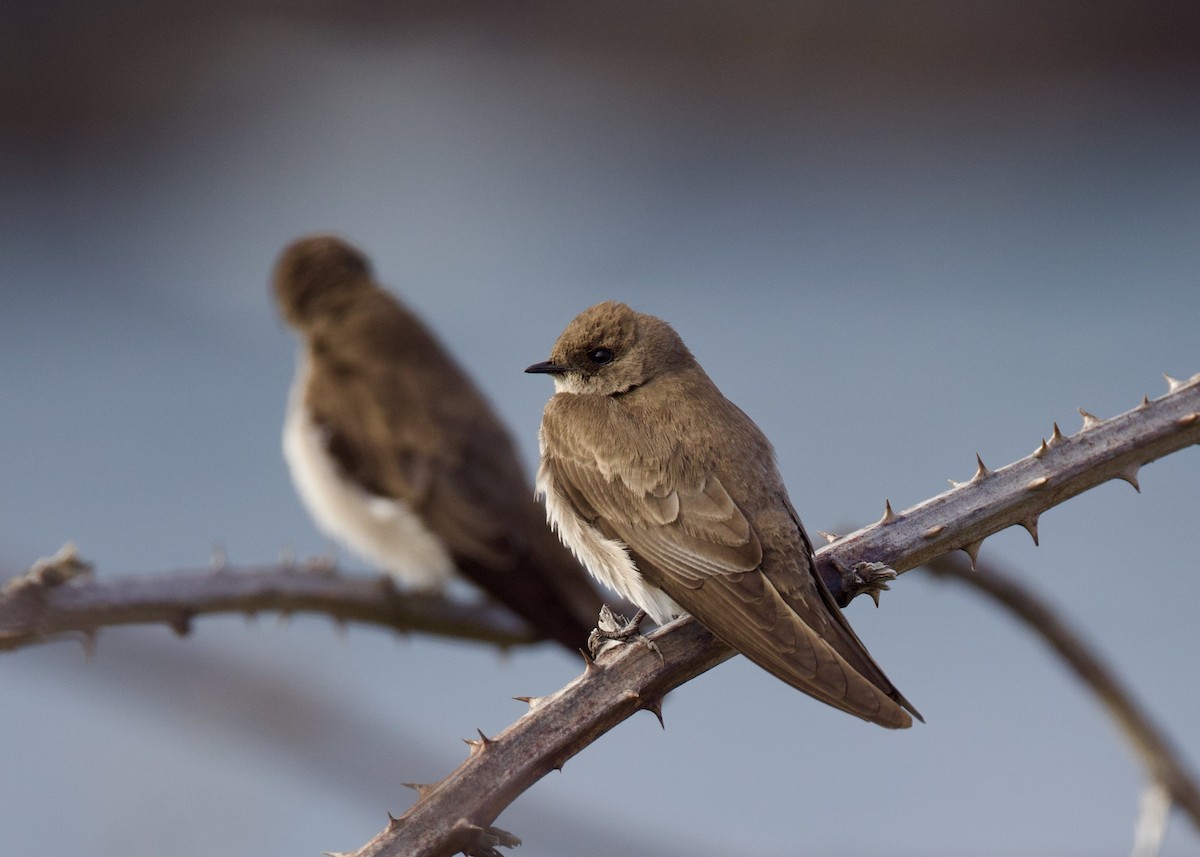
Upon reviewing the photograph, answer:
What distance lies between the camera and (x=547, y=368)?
6.66 ft

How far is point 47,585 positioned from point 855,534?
139 cm

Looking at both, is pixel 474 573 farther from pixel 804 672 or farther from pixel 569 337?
pixel 804 672

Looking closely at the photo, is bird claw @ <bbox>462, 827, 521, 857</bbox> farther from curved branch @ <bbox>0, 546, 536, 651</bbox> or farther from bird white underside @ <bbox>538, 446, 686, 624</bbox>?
curved branch @ <bbox>0, 546, 536, 651</bbox>

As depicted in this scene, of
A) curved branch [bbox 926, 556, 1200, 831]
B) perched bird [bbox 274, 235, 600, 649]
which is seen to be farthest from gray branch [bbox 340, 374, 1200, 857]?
perched bird [bbox 274, 235, 600, 649]

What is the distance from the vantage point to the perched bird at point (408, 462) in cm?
398

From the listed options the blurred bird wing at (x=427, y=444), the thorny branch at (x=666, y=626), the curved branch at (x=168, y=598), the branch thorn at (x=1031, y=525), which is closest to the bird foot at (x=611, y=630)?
the thorny branch at (x=666, y=626)

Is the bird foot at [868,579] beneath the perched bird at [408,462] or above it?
beneath

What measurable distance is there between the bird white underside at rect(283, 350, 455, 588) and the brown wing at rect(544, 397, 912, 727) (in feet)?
7.47

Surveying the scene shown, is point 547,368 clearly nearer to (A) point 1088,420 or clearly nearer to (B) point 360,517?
(A) point 1088,420

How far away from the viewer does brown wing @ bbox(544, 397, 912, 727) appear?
1603 millimetres

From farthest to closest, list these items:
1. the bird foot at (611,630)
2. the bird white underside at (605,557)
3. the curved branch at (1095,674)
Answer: the curved branch at (1095,674) → the bird white underside at (605,557) → the bird foot at (611,630)

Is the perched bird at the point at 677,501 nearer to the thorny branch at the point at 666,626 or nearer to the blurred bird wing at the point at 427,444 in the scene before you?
the thorny branch at the point at 666,626

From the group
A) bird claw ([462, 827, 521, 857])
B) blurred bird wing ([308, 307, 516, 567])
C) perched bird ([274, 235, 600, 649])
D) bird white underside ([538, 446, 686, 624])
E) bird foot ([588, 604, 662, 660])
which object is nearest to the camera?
bird claw ([462, 827, 521, 857])

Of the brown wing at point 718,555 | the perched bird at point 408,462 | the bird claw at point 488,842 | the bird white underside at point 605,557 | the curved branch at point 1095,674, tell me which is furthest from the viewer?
the perched bird at point 408,462
